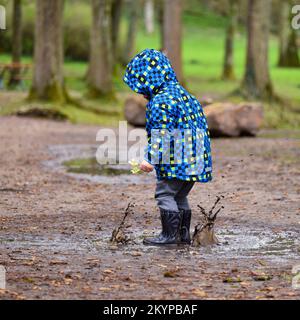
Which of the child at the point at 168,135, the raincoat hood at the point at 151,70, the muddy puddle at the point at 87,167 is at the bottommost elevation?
the muddy puddle at the point at 87,167

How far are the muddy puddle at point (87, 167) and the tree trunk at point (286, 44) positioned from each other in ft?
92.8

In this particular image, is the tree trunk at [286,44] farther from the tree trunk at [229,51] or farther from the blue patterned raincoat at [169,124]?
the blue patterned raincoat at [169,124]

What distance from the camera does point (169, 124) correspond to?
8570 mm

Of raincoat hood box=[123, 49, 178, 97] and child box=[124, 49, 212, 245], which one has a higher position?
raincoat hood box=[123, 49, 178, 97]

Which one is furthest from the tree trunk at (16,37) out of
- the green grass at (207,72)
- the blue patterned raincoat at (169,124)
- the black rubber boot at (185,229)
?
the blue patterned raincoat at (169,124)

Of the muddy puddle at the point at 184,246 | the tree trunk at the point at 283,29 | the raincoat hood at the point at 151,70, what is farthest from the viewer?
the tree trunk at the point at 283,29

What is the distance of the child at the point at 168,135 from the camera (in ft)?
28.1

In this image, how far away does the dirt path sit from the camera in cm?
709

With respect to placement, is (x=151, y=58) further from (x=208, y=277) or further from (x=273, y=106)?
(x=273, y=106)

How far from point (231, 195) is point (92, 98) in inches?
643

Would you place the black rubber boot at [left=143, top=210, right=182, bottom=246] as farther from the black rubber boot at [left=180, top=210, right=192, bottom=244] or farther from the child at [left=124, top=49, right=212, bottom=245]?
the black rubber boot at [left=180, top=210, right=192, bottom=244]

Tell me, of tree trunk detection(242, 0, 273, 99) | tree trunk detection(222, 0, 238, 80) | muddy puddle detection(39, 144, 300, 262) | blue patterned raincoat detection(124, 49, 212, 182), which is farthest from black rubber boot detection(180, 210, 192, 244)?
tree trunk detection(222, 0, 238, 80)

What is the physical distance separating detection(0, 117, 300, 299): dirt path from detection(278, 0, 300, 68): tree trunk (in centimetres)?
3012
